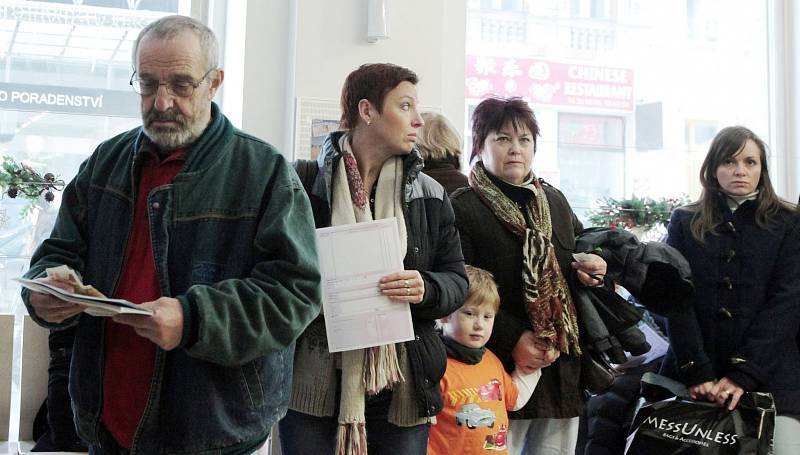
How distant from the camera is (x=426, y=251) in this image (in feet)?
7.32

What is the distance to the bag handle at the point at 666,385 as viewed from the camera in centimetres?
275

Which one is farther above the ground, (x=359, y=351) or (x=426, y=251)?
(x=426, y=251)

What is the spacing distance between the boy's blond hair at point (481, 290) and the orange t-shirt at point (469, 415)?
19cm

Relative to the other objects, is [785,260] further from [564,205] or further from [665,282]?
[564,205]

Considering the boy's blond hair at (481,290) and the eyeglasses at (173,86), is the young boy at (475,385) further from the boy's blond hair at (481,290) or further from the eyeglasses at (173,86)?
the eyeglasses at (173,86)

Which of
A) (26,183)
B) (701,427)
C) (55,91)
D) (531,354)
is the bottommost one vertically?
(701,427)

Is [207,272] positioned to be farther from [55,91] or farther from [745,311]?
[55,91]

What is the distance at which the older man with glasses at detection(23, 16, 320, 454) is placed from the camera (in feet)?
4.75

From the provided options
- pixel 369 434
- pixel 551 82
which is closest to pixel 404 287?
pixel 369 434

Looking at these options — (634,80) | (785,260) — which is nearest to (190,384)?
(785,260)

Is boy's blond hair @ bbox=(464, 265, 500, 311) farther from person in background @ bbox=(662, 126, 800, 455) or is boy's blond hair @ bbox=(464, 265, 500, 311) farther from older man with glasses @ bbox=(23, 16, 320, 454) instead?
older man with glasses @ bbox=(23, 16, 320, 454)

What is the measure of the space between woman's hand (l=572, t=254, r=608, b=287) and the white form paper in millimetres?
687

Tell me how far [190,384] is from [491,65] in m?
3.14

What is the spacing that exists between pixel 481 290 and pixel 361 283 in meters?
0.46
